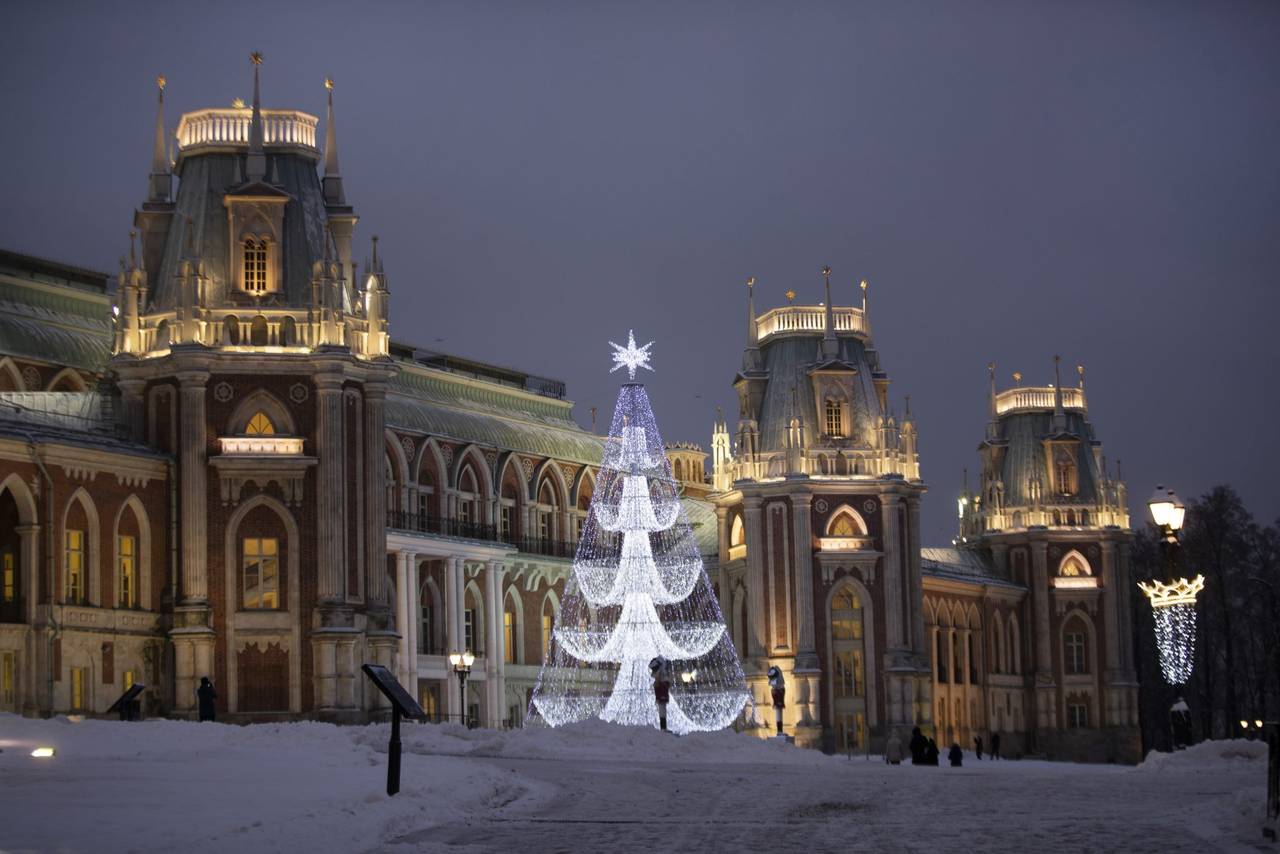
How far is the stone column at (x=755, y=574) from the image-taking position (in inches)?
3204

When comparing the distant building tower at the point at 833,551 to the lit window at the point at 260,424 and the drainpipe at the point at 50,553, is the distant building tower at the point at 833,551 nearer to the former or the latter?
the lit window at the point at 260,424

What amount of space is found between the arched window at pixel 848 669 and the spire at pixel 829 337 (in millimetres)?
9627

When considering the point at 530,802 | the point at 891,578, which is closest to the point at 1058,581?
the point at 891,578

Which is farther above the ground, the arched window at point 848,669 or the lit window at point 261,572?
the lit window at point 261,572

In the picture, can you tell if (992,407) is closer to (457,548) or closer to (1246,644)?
(1246,644)

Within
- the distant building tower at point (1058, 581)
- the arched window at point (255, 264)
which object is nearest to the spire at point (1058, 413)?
the distant building tower at point (1058, 581)

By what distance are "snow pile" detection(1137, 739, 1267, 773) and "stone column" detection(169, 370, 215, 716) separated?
26179 mm

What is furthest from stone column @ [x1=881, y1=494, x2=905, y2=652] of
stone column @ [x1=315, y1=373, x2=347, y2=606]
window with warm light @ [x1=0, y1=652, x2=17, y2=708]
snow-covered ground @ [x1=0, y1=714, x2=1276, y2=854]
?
window with warm light @ [x1=0, y1=652, x2=17, y2=708]

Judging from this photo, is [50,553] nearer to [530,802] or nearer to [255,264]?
[255,264]

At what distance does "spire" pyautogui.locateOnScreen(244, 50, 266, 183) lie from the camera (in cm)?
6238

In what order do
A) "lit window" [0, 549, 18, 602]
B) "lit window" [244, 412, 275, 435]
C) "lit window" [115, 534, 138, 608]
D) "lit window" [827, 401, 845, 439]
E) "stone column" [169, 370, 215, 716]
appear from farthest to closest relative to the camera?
"lit window" [827, 401, 845, 439]
"lit window" [244, 412, 275, 435]
"stone column" [169, 370, 215, 716]
"lit window" [115, 534, 138, 608]
"lit window" [0, 549, 18, 602]

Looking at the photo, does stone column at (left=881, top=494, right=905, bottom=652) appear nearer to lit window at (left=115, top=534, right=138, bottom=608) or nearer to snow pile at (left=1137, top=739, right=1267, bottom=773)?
snow pile at (left=1137, top=739, right=1267, bottom=773)

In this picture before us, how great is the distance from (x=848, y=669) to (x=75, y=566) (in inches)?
1361

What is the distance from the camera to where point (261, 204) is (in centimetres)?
6194
